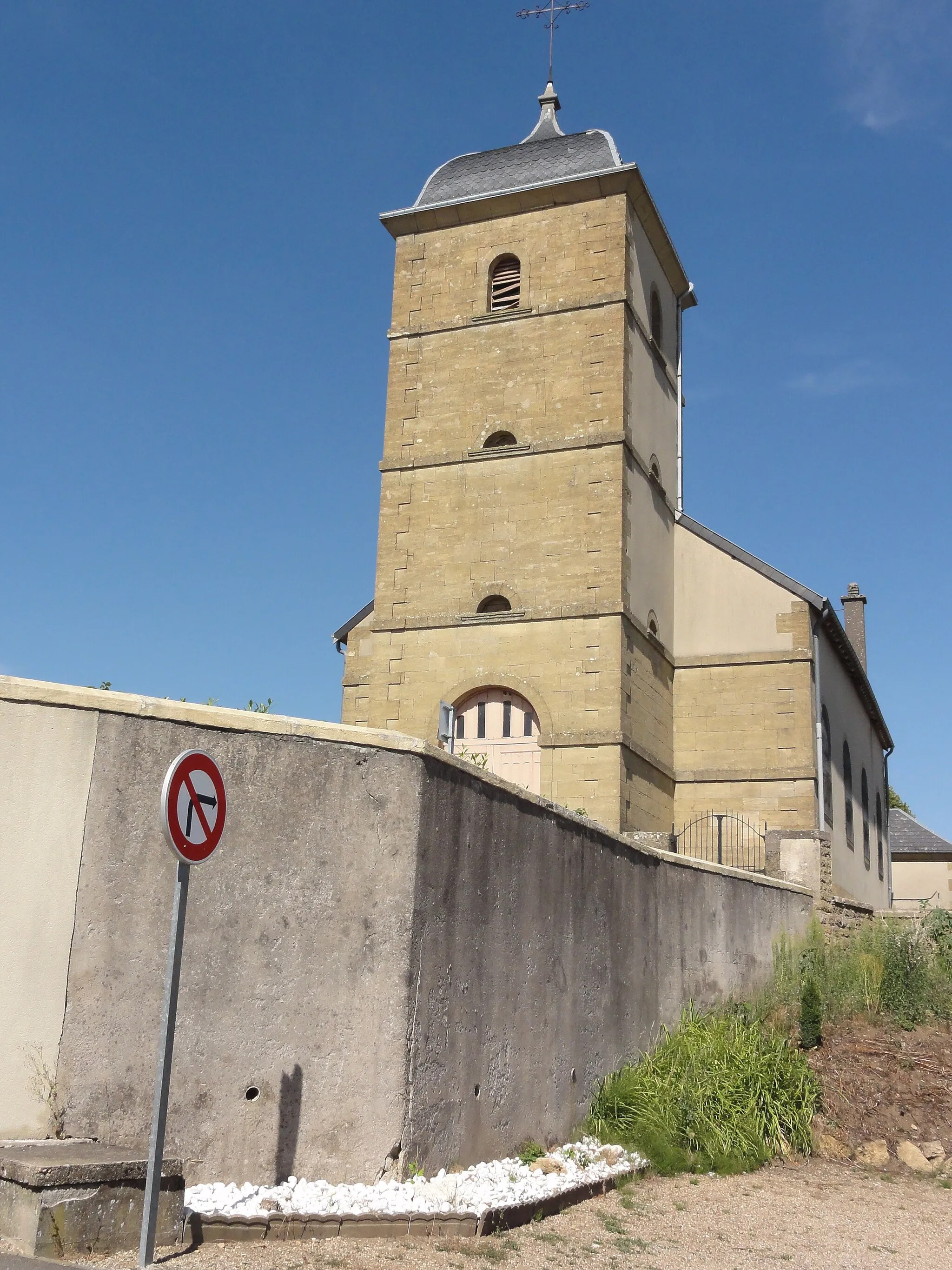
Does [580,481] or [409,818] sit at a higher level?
[580,481]

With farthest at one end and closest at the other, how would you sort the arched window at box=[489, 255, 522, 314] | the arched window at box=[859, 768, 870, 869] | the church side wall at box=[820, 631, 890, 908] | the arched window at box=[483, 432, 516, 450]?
the arched window at box=[859, 768, 870, 869] → the church side wall at box=[820, 631, 890, 908] → the arched window at box=[489, 255, 522, 314] → the arched window at box=[483, 432, 516, 450]

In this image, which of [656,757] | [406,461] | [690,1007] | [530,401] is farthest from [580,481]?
[690,1007]

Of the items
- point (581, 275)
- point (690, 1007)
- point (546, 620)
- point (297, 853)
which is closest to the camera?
point (297, 853)

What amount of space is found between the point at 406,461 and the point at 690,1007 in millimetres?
11907

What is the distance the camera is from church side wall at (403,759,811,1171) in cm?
669

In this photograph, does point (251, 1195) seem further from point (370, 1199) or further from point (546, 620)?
point (546, 620)

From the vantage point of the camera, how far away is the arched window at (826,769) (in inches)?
805

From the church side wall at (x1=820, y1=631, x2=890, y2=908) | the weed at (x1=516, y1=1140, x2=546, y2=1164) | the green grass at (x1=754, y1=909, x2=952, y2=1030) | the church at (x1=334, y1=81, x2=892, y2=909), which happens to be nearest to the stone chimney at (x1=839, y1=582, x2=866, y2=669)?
the church side wall at (x1=820, y1=631, x2=890, y2=908)

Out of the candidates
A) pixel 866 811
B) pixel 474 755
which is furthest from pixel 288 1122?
pixel 866 811

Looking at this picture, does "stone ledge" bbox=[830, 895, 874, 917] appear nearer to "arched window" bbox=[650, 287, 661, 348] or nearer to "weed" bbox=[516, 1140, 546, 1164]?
"weed" bbox=[516, 1140, 546, 1164]

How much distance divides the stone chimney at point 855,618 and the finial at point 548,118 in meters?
16.9

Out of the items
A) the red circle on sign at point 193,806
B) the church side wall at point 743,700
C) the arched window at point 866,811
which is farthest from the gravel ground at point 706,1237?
the arched window at point 866,811

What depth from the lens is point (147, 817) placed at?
6105 millimetres

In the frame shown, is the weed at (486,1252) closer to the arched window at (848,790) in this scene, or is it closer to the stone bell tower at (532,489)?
the stone bell tower at (532,489)
